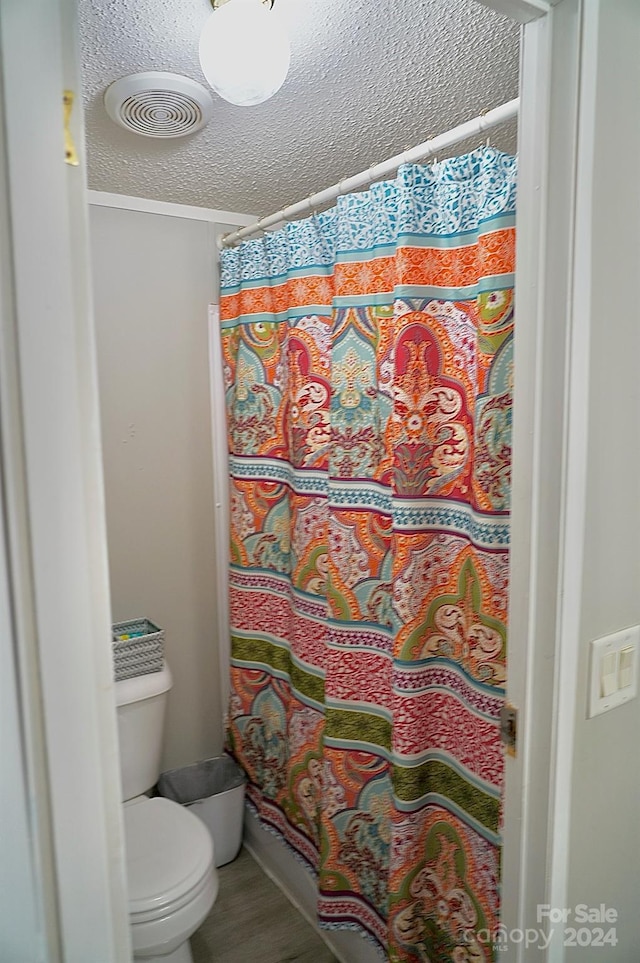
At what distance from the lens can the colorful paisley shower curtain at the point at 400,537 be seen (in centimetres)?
127

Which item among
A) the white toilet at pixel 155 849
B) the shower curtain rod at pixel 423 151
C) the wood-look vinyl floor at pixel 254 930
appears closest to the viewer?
the shower curtain rod at pixel 423 151

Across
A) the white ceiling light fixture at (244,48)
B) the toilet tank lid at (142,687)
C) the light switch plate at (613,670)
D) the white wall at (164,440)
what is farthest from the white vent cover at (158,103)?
the toilet tank lid at (142,687)

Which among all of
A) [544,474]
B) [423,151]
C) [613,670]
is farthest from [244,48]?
[613,670]

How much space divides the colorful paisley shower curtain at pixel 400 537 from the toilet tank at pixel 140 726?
426mm

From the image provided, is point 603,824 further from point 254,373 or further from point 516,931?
point 254,373

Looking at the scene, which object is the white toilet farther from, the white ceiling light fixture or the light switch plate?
the white ceiling light fixture

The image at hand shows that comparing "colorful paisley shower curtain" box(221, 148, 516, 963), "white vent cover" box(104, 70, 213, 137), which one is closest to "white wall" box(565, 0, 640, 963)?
"colorful paisley shower curtain" box(221, 148, 516, 963)

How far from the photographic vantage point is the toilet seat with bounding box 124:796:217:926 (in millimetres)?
1474

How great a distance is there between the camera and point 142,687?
1.84 metres

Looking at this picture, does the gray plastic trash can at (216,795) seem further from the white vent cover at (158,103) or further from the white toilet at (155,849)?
the white vent cover at (158,103)

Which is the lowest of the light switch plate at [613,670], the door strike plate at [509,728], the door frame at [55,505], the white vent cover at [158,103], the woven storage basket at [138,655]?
the woven storage basket at [138,655]

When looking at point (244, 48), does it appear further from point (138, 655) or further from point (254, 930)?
point (254, 930)

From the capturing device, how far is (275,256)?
6.31 ft

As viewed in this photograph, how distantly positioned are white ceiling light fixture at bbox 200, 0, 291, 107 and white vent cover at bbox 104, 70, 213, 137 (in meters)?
0.20
